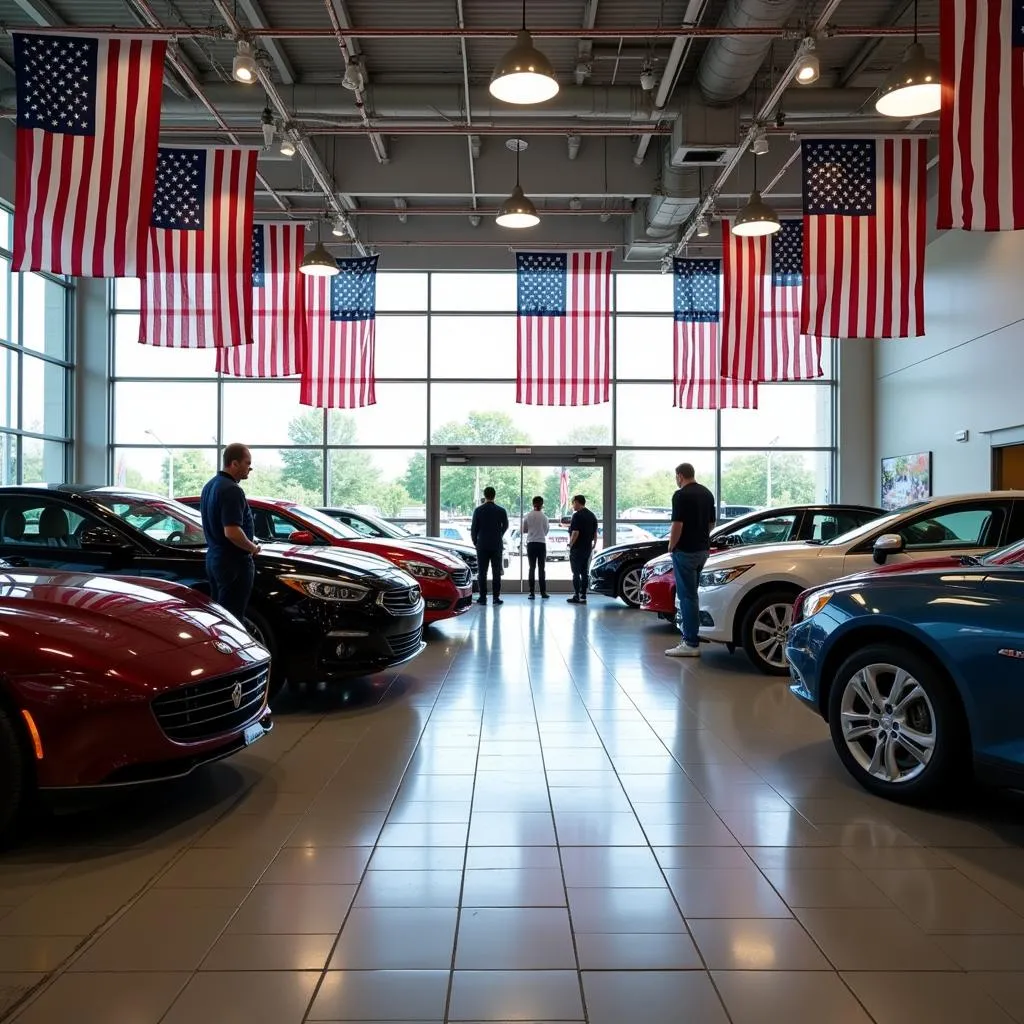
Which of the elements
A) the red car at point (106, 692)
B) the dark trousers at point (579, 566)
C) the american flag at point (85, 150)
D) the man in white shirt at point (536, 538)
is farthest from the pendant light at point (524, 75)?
the dark trousers at point (579, 566)

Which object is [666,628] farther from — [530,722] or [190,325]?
[190,325]

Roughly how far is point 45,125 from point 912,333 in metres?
9.11

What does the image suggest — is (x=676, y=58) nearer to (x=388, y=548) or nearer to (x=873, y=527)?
(x=873, y=527)

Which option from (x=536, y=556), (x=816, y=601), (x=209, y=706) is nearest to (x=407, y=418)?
(x=536, y=556)

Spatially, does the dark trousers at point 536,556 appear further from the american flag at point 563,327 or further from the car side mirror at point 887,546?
the car side mirror at point 887,546

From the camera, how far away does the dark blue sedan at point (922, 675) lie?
11.3 ft

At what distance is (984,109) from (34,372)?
15564mm

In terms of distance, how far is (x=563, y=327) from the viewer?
43.4 ft

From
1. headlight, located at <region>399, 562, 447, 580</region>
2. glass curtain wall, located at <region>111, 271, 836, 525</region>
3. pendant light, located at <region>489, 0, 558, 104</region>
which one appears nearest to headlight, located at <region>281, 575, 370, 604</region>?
headlight, located at <region>399, 562, 447, 580</region>

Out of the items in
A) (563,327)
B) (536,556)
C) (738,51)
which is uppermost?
(738,51)

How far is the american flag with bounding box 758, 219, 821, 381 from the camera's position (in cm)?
1205

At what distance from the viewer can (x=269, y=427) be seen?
16984 mm

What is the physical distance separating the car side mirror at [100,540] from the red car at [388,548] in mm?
2173

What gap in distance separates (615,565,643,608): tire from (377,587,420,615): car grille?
21.2 feet
